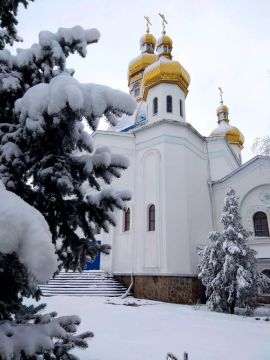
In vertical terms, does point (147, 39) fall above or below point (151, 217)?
above

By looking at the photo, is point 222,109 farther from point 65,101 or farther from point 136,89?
point 65,101

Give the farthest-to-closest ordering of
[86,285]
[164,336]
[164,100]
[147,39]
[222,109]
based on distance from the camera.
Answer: [147,39], [222,109], [164,100], [86,285], [164,336]

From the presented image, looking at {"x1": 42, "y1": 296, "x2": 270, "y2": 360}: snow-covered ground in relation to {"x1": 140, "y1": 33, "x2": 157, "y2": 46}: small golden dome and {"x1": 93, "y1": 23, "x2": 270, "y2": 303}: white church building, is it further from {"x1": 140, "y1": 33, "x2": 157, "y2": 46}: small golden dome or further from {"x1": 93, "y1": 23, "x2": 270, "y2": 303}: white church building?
{"x1": 140, "y1": 33, "x2": 157, "y2": 46}: small golden dome

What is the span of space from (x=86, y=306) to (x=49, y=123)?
948cm

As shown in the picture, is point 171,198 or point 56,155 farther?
point 171,198

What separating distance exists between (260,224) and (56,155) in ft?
48.6

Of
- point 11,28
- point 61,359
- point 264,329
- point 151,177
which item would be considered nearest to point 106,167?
point 61,359

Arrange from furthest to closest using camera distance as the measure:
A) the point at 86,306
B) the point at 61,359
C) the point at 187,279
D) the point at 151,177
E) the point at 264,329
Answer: the point at 151,177
the point at 187,279
the point at 86,306
the point at 264,329
the point at 61,359

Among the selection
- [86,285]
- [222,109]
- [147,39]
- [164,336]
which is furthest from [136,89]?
[164,336]

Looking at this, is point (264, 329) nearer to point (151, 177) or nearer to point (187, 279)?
point (187, 279)

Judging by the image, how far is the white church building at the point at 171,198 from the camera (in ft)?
48.6

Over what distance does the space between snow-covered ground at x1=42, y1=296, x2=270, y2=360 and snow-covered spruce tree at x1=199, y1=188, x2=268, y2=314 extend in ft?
4.66

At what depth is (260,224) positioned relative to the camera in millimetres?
15641

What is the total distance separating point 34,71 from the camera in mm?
3066
